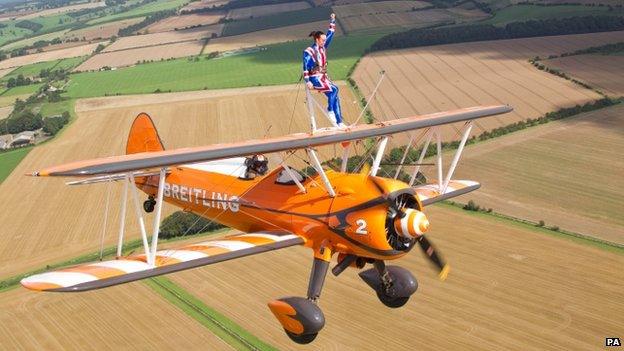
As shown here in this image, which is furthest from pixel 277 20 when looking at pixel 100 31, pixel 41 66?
pixel 100 31

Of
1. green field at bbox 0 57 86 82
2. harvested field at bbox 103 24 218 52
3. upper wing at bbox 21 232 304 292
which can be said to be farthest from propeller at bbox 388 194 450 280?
harvested field at bbox 103 24 218 52

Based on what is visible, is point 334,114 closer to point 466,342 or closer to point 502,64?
point 466,342

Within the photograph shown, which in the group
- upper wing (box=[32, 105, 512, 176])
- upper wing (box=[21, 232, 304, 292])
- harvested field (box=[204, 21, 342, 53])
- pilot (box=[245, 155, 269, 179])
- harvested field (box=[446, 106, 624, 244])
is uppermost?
upper wing (box=[32, 105, 512, 176])

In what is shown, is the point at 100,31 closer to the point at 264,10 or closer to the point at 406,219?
the point at 264,10

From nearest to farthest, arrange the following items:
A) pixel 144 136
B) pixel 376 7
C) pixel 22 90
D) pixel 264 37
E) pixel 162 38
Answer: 1. pixel 144 136
2. pixel 22 90
3. pixel 264 37
4. pixel 162 38
5. pixel 376 7

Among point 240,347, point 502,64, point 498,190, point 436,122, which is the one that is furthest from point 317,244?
point 502,64

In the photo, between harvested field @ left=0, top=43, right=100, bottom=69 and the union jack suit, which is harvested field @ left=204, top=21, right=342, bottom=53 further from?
the union jack suit

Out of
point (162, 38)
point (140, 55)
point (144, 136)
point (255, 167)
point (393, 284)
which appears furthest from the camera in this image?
point (162, 38)
